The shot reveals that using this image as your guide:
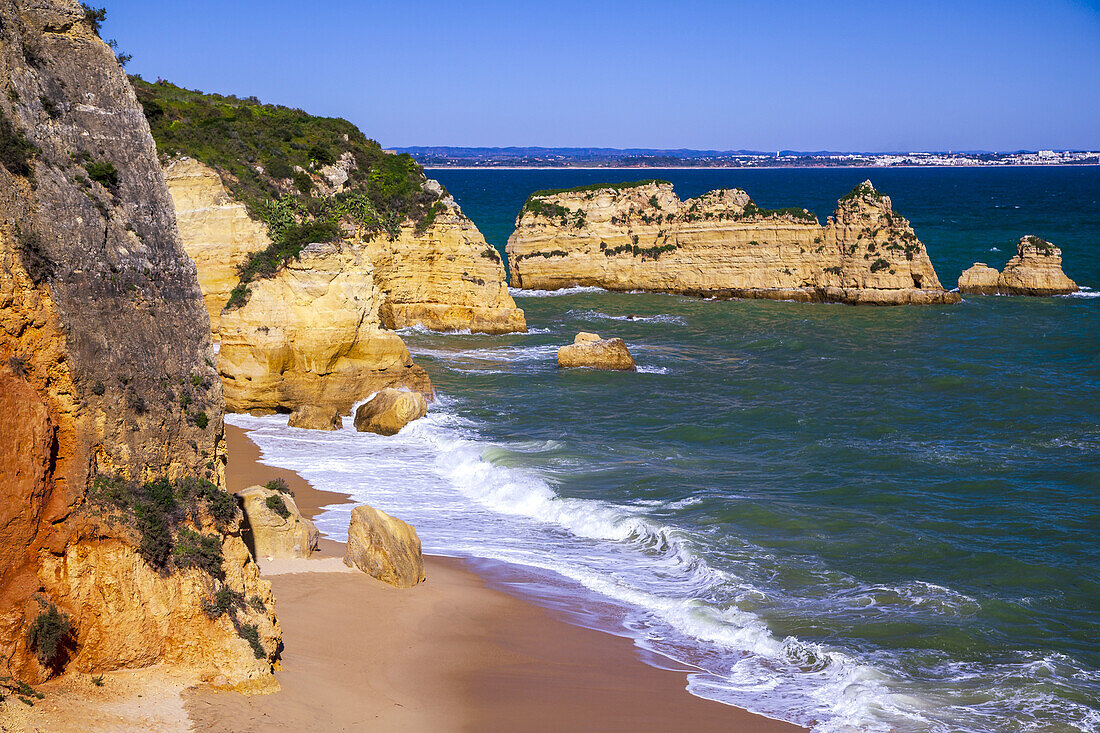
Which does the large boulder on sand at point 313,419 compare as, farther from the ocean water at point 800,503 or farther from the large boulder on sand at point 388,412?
the large boulder on sand at point 388,412

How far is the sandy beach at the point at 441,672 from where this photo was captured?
11.1 meters

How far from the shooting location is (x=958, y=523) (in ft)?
64.7

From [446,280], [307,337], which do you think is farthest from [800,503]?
[446,280]

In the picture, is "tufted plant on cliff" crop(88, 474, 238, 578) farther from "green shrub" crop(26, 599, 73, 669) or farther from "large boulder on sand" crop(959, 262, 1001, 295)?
"large boulder on sand" crop(959, 262, 1001, 295)

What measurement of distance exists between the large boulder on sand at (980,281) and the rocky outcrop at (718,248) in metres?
3.83

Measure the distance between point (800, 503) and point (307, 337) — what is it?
46.8 ft

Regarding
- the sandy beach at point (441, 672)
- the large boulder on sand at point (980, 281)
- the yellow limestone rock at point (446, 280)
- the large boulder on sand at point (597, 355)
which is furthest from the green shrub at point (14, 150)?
the large boulder on sand at point (980, 281)

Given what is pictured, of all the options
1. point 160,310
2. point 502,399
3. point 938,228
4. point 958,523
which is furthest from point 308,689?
point 938,228

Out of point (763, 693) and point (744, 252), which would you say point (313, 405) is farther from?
point (744, 252)

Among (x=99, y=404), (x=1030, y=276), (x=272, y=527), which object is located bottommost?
(x=272, y=527)

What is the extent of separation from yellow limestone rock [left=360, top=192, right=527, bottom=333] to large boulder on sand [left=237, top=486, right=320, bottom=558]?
89.9 feet

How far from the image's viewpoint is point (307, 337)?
27.5m

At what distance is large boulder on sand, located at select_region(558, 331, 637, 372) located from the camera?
36469mm

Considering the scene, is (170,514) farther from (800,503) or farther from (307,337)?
(307,337)
